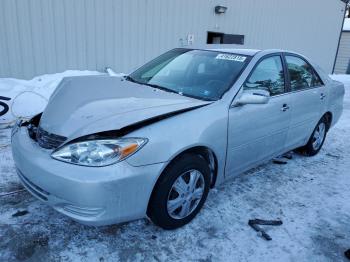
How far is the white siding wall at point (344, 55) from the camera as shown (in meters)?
21.9

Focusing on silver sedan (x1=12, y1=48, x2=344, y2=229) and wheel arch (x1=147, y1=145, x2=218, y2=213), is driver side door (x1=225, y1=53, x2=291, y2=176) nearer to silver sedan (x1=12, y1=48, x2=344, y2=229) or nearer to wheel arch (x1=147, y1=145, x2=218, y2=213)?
silver sedan (x1=12, y1=48, x2=344, y2=229)

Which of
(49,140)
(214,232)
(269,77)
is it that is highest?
(269,77)

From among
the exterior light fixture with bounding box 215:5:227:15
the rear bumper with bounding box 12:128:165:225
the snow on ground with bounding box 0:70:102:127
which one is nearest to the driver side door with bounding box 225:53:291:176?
the rear bumper with bounding box 12:128:165:225

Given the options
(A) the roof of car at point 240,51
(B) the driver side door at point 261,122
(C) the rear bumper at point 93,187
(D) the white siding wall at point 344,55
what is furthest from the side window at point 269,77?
(D) the white siding wall at point 344,55

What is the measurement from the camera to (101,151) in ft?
7.13

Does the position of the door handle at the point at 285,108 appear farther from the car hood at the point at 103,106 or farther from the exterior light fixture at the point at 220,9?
the exterior light fixture at the point at 220,9

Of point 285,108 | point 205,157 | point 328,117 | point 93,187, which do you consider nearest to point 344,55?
point 328,117

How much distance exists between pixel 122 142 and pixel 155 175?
337 mm

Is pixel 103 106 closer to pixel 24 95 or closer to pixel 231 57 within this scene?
pixel 231 57

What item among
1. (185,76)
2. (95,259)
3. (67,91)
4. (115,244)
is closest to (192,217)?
(115,244)

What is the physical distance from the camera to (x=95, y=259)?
2354mm

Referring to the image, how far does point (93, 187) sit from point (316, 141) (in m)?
3.72

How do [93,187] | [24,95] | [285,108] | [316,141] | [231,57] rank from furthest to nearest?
[24,95], [316,141], [285,108], [231,57], [93,187]

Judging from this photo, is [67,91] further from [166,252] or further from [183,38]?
[183,38]
